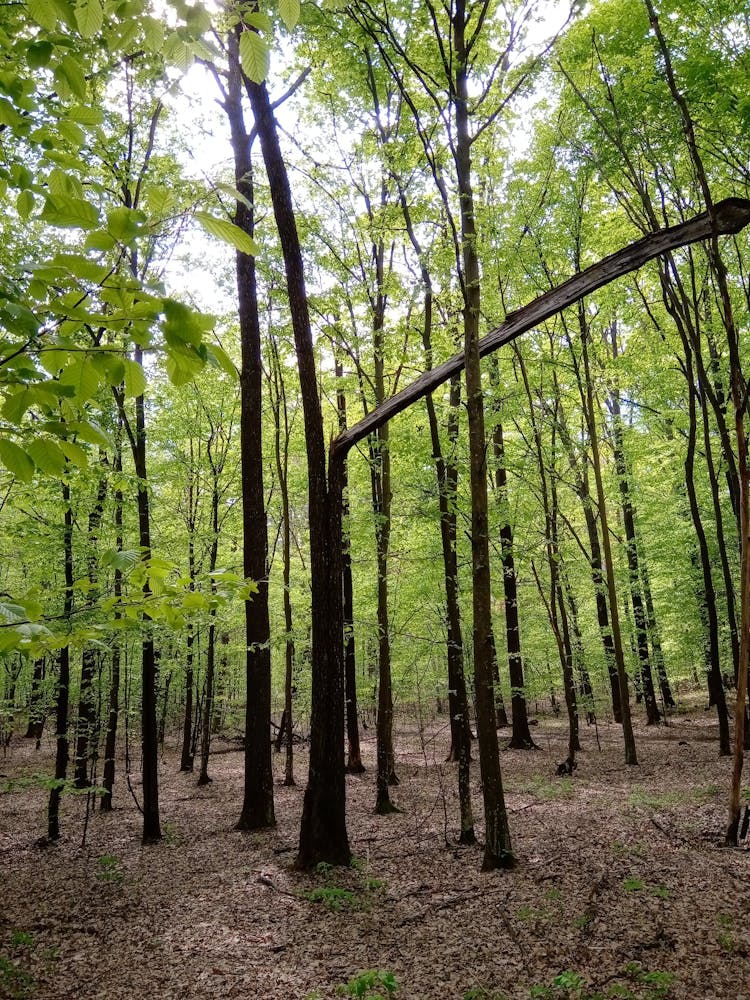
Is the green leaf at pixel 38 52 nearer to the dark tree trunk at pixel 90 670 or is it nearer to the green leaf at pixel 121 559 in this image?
the green leaf at pixel 121 559

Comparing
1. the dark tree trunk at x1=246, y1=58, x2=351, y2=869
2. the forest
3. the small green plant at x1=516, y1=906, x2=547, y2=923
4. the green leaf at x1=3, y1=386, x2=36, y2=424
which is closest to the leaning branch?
the forest

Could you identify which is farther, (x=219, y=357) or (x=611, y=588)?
(x=611, y=588)

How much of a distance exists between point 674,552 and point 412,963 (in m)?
14.9

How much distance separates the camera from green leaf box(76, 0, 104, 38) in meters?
1.41

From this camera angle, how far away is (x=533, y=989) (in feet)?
13.8

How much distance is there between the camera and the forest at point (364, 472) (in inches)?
65.5

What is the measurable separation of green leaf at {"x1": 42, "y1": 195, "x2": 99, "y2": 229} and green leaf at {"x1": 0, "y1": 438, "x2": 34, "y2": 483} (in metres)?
0.49

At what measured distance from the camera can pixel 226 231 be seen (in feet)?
3.92

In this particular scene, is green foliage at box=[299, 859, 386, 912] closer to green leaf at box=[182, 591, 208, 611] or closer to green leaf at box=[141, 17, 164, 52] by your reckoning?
green leaf at box=[182, 591, 208, 611]

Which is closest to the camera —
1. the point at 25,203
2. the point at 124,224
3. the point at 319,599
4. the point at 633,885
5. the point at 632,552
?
the point at 124,224

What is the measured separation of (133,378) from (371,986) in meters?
5.18

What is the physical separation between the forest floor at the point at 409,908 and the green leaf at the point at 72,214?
5378mm

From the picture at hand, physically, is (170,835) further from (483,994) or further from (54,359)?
(54,359)

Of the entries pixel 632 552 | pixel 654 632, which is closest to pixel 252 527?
pixel 632 552
